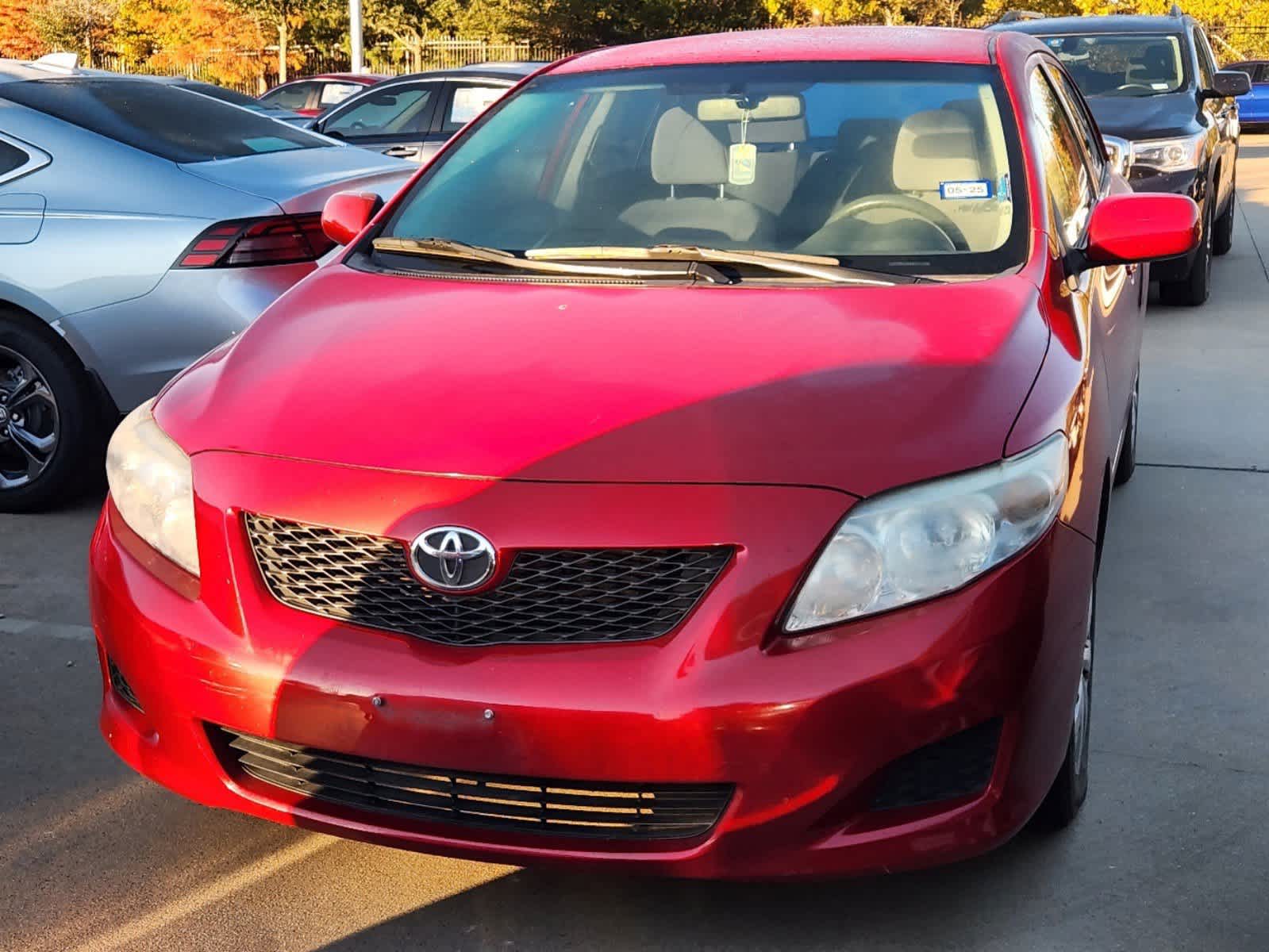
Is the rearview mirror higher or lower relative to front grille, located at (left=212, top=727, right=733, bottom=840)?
higher

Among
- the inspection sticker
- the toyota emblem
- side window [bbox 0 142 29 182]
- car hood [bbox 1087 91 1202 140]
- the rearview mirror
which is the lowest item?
car hood [bbox 1087 91 1202 140]

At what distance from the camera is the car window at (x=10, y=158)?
18.6ft

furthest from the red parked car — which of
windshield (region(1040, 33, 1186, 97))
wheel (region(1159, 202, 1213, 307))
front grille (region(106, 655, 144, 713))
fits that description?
front grille (region(106, 655, 144, 713))

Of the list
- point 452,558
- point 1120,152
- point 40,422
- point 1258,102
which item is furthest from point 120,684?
point 1258,102

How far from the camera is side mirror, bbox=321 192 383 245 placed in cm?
430

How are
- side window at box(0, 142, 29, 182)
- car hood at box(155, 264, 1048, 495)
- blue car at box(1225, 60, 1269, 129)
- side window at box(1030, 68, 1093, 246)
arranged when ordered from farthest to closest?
blue car at box(1225, 60, 1269, 129)
side window at box(0, 142, 29, 182)
side window at box(1030, 68, 1093, 246)
car hood at box(155, 264, 1048, 495)

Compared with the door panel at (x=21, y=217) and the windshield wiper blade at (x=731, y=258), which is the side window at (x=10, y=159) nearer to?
the door panel at (x=21, y=217)

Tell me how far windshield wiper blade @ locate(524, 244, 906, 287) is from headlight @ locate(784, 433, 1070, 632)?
2.67 ft

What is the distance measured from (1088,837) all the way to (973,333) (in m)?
Result: 1.05

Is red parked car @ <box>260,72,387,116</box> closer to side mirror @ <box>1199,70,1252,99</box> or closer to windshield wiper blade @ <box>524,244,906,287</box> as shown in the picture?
side mirror @ <box>1199,70,1252,99</box>

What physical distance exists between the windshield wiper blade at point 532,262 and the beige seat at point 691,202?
0.25 meters

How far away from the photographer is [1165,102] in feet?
33.3

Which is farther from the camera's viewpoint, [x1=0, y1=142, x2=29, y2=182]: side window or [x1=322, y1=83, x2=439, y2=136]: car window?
[x1=322, y1=83, x2=439, y2=136]: car window

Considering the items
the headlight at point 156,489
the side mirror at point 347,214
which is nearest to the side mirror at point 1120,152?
the side mirror at point 347,214
